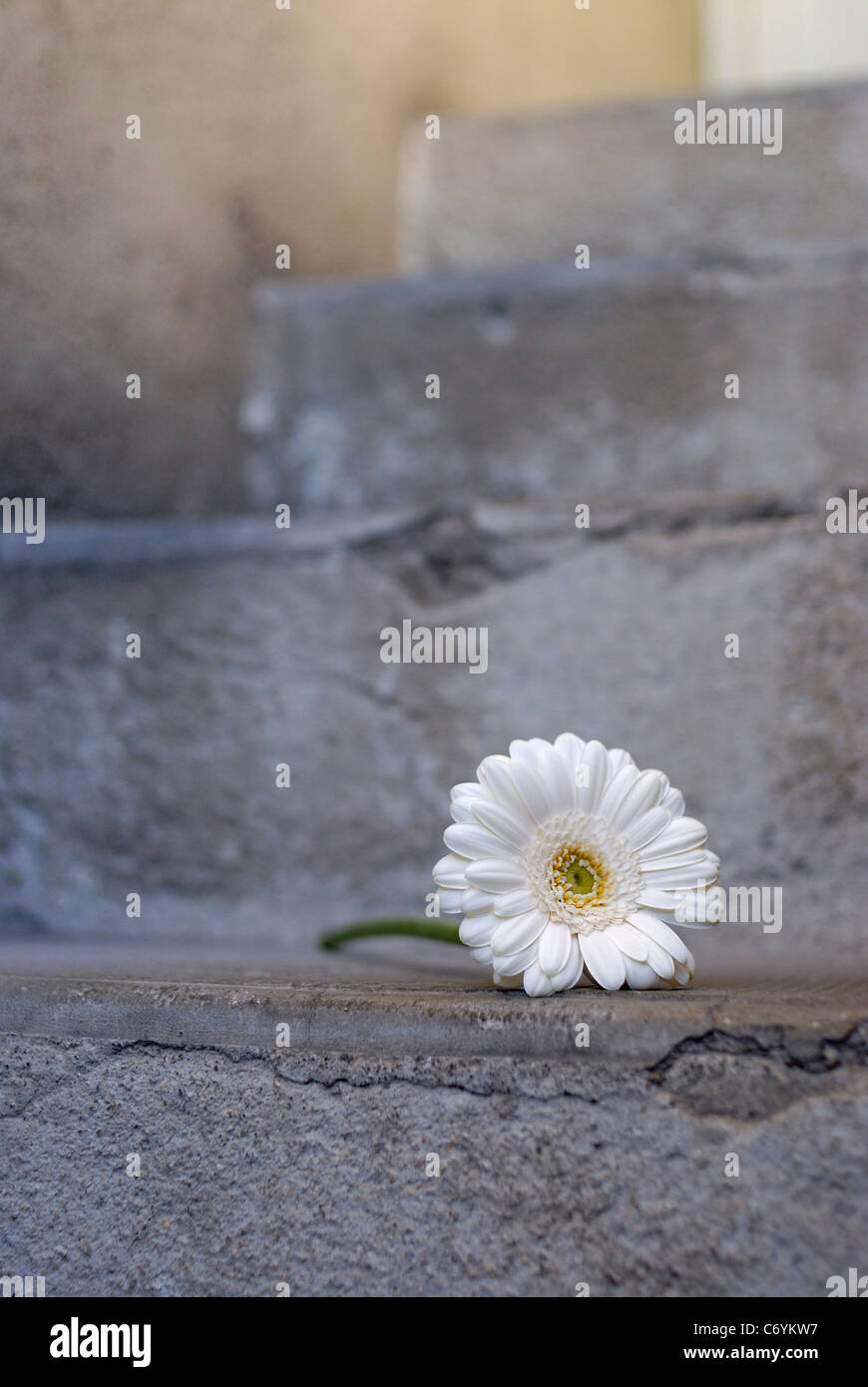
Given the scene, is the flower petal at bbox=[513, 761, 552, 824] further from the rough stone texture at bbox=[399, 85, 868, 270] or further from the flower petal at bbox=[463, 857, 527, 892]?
the rough stone texture at bbox=[399, 85, 868, 270]

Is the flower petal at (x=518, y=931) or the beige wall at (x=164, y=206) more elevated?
the beige wall at (x=164, y=206)

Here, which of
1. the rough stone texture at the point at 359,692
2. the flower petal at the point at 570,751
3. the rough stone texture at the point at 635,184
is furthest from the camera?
the rough stone texture at the point at 635,184

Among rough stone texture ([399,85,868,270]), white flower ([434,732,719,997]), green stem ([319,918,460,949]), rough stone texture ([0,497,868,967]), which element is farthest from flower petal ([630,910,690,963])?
rough stone texture ([399,85,868,270])

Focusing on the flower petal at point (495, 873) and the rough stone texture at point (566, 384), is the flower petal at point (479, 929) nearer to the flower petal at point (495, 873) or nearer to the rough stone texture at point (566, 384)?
the flower petal at point (495, 873)

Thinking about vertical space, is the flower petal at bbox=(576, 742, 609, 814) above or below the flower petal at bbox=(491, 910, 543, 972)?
above

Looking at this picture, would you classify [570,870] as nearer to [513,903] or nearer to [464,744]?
[513,903]

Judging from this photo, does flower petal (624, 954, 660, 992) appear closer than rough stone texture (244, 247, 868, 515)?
Yes

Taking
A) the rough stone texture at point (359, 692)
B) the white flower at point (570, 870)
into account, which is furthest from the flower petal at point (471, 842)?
the rough stone texture at point (359, 692)
